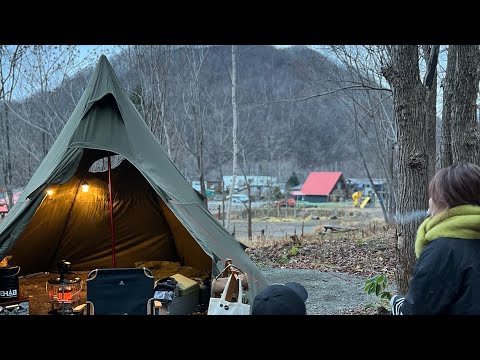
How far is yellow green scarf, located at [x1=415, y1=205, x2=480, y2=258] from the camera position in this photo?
61.2 inches

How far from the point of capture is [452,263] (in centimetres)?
152

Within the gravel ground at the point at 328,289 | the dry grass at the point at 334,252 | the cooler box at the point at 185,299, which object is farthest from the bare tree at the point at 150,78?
the cooler box at the point at 185,299

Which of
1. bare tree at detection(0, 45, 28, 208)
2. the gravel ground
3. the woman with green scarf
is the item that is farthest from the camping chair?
bare tree at detection(0, 45, 28, 208)

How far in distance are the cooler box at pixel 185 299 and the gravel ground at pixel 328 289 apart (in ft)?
7.13

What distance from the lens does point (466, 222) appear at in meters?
1.55

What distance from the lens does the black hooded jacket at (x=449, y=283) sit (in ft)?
4.98

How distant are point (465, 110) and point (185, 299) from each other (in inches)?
121

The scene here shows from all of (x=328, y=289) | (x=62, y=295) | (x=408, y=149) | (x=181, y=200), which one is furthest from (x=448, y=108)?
(x=62, y=295)

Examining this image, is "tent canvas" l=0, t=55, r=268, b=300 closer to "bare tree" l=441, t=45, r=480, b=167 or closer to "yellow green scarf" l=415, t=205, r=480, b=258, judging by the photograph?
"yellow green scarf" l=415, t=205, r=480, b=258

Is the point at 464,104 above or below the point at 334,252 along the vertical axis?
above

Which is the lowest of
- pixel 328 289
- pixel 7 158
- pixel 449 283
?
pixel 328 289

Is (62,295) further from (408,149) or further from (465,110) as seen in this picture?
(465,110)

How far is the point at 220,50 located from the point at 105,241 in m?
8.67
